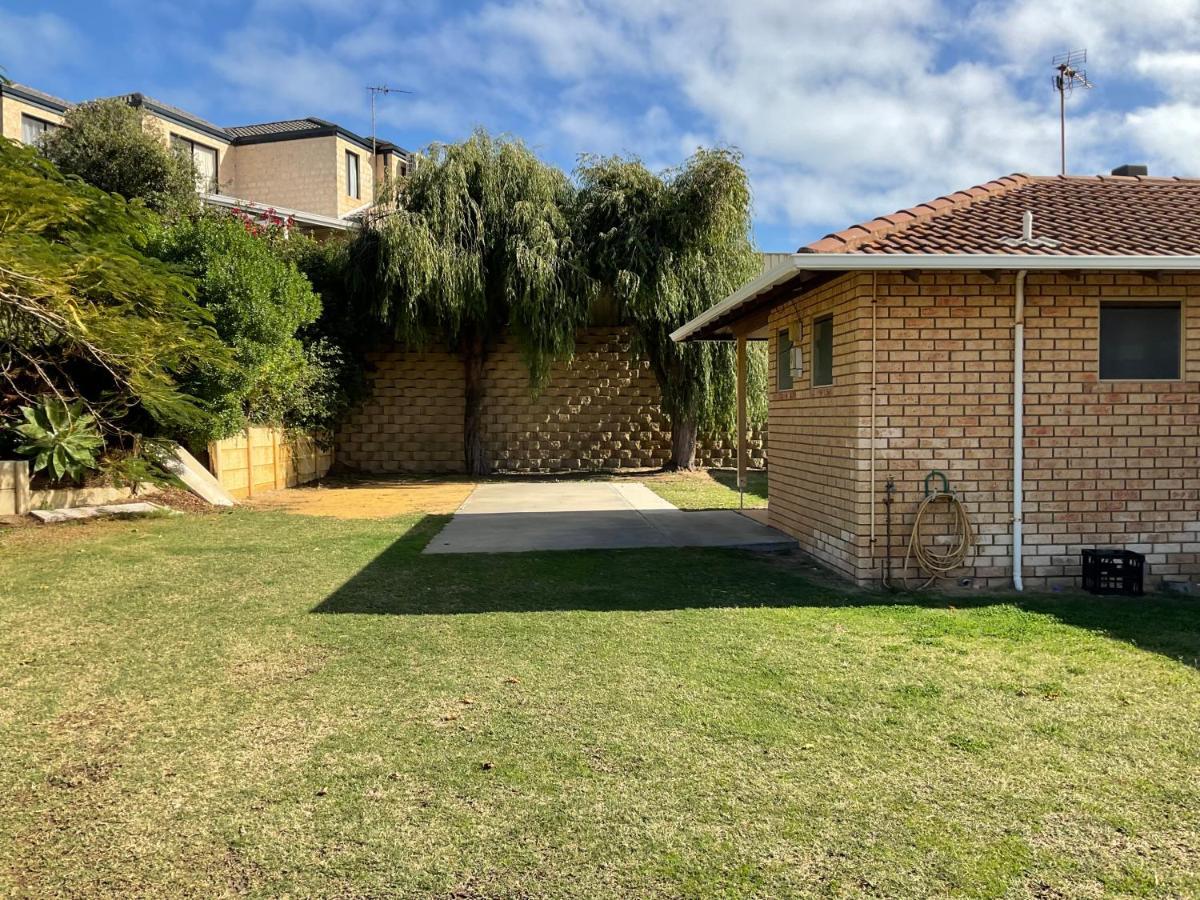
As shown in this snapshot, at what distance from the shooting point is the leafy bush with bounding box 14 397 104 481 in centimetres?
1005

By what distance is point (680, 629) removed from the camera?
17.6 ft

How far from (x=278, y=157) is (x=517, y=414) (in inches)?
716

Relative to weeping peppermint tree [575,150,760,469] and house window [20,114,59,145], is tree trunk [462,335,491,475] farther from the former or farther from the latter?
house window [20,114,59,145]

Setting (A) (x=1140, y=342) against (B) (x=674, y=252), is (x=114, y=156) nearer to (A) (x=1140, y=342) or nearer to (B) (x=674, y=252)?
(B) (x=674, y=252)

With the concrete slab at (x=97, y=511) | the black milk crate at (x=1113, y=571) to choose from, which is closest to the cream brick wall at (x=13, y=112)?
the concrete slab at (x=97, y=511)

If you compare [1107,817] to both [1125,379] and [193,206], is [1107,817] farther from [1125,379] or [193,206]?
[193,206]

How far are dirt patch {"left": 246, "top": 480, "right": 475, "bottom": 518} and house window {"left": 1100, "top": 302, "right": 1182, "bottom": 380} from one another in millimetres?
8503

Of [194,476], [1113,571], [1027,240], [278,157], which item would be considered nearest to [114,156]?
[278,157]

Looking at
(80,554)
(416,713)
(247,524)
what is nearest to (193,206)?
(247,524)

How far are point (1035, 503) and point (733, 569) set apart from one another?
2.56 m

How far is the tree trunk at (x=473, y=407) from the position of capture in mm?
18281

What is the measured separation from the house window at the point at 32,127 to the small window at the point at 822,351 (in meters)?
27.9

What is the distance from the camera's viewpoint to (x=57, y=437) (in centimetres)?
1009

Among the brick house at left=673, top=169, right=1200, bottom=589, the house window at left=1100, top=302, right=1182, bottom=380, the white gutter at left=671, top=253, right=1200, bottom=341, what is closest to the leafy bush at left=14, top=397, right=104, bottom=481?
the brick house at left=673, top=169, right=1200, bottom=589
